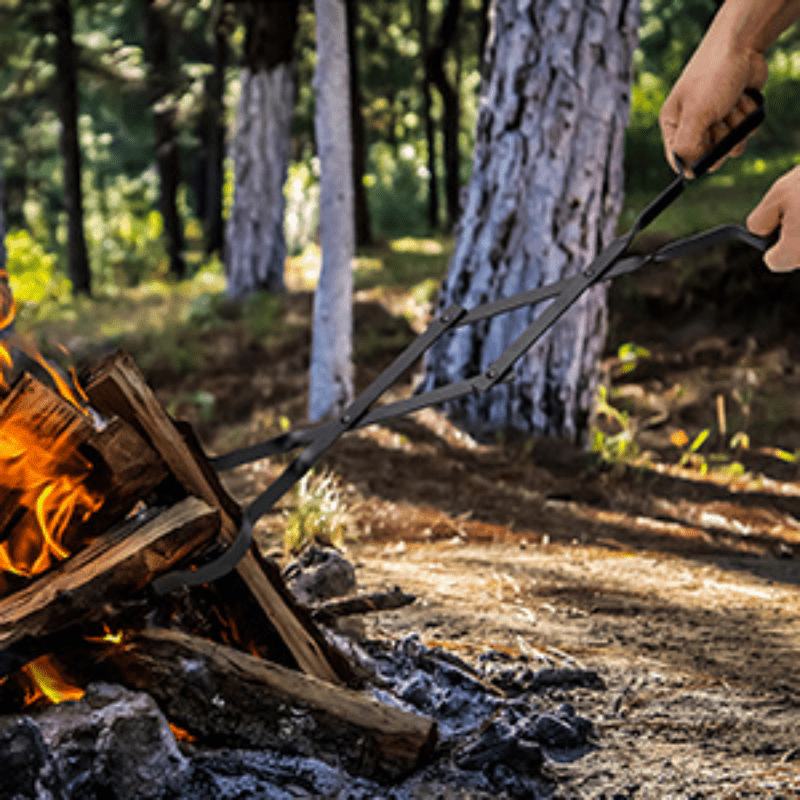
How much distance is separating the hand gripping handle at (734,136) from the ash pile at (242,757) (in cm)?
137

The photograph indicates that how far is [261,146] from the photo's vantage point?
38.0 feet

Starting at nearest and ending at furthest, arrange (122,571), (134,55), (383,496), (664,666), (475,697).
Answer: (122,571), (475,697), (664,666), (383,496), (134,55)

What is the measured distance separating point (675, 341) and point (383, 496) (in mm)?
4104

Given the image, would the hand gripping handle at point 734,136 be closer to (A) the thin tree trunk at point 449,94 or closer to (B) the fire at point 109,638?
(B) the fire at point 109,638

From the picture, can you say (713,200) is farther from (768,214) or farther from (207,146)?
(207,146)

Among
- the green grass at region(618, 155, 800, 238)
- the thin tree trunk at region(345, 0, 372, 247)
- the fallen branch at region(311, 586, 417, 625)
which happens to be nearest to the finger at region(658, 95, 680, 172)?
the fallen branch at region(311, 586, 417, 625)

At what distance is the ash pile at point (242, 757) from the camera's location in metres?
2.01

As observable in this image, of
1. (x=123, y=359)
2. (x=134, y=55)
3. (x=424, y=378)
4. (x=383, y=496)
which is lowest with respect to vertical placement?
(x=383, y=496)

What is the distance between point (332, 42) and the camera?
6.84 m

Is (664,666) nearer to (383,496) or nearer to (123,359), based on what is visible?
(123,359)

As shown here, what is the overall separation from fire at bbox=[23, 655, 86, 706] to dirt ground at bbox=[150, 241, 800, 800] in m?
1.15

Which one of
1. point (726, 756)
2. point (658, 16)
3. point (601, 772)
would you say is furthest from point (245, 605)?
Result: point (658, 16)

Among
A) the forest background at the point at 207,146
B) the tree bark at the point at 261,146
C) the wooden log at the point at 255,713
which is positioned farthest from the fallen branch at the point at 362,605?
the tree bark at the point at 261,146

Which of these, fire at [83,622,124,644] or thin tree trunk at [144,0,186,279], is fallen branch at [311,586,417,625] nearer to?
fire at [83,622,124,644]
